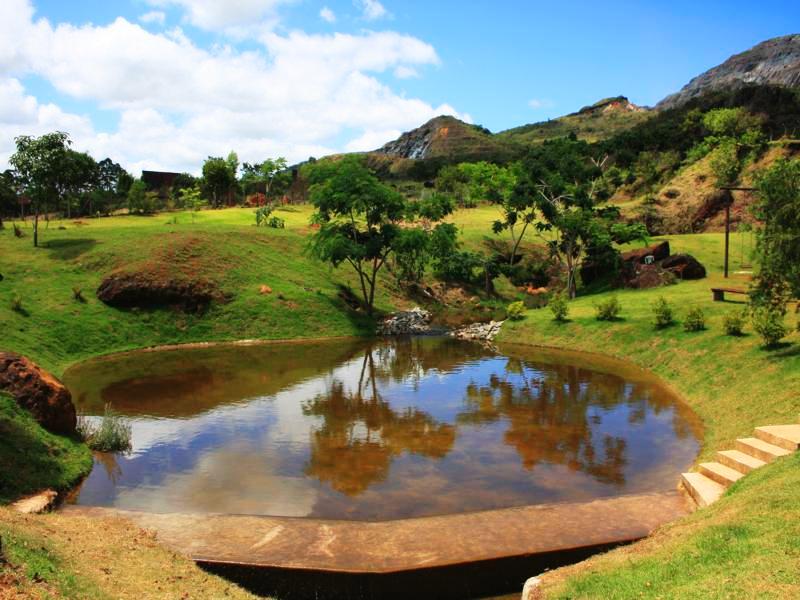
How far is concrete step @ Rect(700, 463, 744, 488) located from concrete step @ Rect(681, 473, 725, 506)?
3.7 inches

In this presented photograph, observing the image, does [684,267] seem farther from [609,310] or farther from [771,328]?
[771,328]

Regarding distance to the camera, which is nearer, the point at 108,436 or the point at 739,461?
the point at 739,461

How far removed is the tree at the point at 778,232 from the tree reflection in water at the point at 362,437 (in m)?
10.5

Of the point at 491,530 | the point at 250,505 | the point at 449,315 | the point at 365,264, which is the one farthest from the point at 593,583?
the point at 365,264

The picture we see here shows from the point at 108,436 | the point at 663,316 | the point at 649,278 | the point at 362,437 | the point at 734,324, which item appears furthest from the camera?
the point at 649,278

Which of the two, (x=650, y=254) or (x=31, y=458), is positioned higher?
(x=650, y=254)

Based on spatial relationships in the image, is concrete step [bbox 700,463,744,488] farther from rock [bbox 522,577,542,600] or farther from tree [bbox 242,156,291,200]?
tree [bbox 242,156,291,200]

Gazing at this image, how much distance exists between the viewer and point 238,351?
31.6 metres

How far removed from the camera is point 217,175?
7500 cm

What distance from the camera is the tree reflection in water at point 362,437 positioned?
14.8 m

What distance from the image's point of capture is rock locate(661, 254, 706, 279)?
3928 centimetres

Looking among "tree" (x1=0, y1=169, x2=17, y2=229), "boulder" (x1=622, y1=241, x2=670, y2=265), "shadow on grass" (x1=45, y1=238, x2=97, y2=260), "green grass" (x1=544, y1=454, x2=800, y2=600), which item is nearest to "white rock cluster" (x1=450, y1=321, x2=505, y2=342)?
"boulder" (x1=622, y1=241, x2=670, y2=265)

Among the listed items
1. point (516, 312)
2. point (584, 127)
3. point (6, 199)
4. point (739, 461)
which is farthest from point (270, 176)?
point (584, 127)

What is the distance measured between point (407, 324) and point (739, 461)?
2770 centimetres
